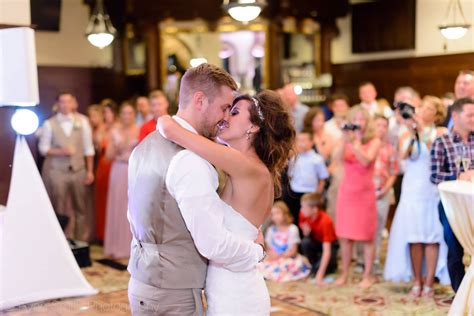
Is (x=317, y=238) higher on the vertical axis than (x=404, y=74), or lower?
lower

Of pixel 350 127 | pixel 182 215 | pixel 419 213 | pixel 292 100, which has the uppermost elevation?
pixel 292 100

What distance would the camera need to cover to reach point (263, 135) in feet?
8.21

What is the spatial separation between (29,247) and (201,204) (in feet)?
9.35

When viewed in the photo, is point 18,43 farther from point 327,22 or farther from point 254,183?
point 327,22

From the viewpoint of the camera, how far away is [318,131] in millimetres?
6051

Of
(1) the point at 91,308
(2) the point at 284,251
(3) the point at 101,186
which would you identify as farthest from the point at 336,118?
(1) the point at 91,308

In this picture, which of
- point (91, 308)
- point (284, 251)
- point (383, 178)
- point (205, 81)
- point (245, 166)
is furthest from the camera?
point (383, 178)

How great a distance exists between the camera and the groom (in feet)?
7.07

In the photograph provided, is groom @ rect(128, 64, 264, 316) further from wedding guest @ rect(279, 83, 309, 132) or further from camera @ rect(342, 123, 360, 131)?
wedding guest @ rect(279, 83, 309, 132)

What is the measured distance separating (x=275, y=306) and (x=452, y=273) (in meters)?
1.23

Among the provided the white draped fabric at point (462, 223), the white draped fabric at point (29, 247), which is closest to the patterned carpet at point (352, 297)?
the white draped fabric at point (29, 247)

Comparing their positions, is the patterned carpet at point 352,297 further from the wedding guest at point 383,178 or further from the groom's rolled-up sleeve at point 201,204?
the groom's rolled-up sleeve at point 201,204

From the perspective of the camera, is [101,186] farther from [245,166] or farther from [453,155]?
[245,166]

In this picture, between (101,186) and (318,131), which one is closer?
(318,131)
